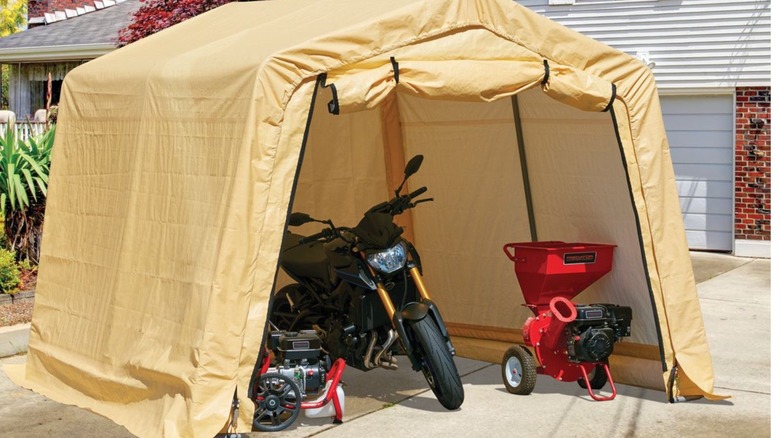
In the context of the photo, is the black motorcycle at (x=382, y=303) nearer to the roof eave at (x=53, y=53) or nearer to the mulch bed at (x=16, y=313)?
the mulch bed at (x=16, y=313)

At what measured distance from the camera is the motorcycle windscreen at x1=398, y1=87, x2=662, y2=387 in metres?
7.35

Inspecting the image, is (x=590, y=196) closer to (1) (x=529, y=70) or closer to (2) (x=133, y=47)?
(1) (x=529, y=70)

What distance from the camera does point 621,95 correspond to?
266 inches

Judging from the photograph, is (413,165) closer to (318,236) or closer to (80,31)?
(318,236)

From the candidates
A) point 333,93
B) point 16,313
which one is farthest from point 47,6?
point 333,93

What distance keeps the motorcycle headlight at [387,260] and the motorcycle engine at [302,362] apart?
63cm

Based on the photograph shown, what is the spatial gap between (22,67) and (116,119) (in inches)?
734

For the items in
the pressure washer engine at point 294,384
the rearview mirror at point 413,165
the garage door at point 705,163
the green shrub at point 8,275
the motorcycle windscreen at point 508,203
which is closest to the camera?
the pressure washer engine at point 294,384

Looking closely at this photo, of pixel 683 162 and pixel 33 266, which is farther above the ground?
pixel 683 162

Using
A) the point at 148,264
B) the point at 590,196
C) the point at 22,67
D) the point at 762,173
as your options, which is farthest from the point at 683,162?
the point at 22,67

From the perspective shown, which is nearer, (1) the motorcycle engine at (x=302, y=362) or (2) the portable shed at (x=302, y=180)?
(2) the portable shed at (x=302, y=180)

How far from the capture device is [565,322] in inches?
272

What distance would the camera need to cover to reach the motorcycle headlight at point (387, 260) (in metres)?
6.74

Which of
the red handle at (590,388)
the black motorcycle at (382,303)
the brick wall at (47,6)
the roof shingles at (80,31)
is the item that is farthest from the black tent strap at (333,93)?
the brick wall at (47,6)
